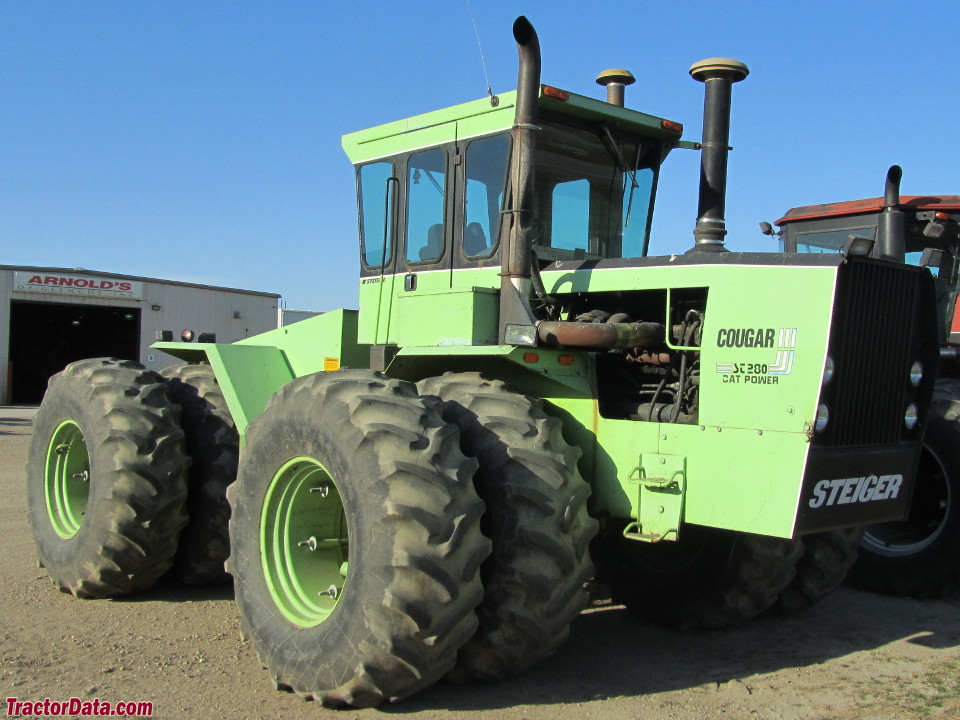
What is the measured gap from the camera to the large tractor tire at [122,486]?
6.02 meters

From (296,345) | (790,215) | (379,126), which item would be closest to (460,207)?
(379,126)

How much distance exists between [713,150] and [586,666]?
2886 millimetres

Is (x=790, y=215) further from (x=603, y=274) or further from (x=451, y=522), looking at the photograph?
(x=451, y=522)

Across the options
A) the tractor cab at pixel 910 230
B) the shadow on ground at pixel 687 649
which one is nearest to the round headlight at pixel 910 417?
the shadow on ground at pixel 687 649

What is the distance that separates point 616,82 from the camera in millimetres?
6316

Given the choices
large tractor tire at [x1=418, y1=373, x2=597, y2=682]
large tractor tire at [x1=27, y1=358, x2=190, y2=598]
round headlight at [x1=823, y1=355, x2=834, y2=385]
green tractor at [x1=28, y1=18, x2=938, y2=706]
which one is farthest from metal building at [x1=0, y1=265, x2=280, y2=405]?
round headlight at [x1=823, y1=355, x2=834, y2=385]

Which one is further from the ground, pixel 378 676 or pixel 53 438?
pixel 53 438

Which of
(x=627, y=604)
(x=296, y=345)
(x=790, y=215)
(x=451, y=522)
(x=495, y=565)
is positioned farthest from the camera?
(x=790, y=215)

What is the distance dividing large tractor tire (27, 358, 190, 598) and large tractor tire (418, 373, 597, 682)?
8.04 ft

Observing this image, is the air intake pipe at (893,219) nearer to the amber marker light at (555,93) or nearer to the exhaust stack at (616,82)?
the exhaust stack at (616,82)

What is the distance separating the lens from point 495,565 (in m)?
4.38

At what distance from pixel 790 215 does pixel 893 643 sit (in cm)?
623

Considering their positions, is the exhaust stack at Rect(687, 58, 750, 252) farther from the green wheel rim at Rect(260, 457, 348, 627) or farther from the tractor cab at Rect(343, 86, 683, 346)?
the green wheel rim at Rect(260, 457, 348, 627)

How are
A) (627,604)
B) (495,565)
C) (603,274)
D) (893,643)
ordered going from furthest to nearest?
1. (627,604)
2. (893,643)
3. (603,274)
4. (495,565)
